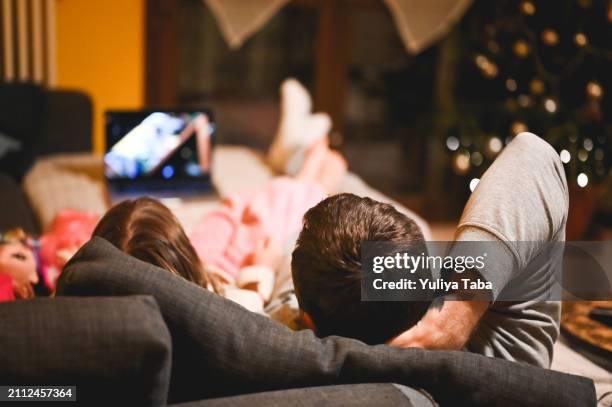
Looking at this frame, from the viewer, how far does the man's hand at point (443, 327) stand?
916mm

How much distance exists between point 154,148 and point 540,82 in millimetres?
1854

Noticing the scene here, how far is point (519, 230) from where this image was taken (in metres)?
0.91

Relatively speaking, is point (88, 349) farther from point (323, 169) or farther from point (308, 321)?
point (323, 169)

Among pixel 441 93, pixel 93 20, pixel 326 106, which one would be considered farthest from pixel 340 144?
pixel 93 20

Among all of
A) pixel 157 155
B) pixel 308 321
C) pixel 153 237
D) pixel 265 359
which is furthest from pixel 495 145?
pixel 265 359

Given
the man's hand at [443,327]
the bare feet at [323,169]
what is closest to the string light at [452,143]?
the bare feet at [323,169]

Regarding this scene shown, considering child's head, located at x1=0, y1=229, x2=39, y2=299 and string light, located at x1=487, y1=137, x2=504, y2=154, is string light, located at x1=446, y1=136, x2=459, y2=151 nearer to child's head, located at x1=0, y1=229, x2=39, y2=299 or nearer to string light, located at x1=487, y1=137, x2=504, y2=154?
string light, located at x1=487, y1=137, x2=504, y2=154

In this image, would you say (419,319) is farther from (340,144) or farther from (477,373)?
(340,144)

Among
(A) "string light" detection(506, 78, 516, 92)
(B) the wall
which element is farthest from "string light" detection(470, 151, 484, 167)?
(B) the wall

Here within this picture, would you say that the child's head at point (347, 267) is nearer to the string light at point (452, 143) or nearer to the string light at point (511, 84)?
the string light at point (452, 143)

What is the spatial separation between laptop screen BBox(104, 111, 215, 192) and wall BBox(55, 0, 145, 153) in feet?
2.66

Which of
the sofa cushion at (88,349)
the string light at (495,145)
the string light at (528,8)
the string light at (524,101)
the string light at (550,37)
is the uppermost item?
the string light at (528,8)

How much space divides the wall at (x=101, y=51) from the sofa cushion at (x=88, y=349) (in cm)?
270

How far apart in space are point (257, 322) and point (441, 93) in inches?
131
